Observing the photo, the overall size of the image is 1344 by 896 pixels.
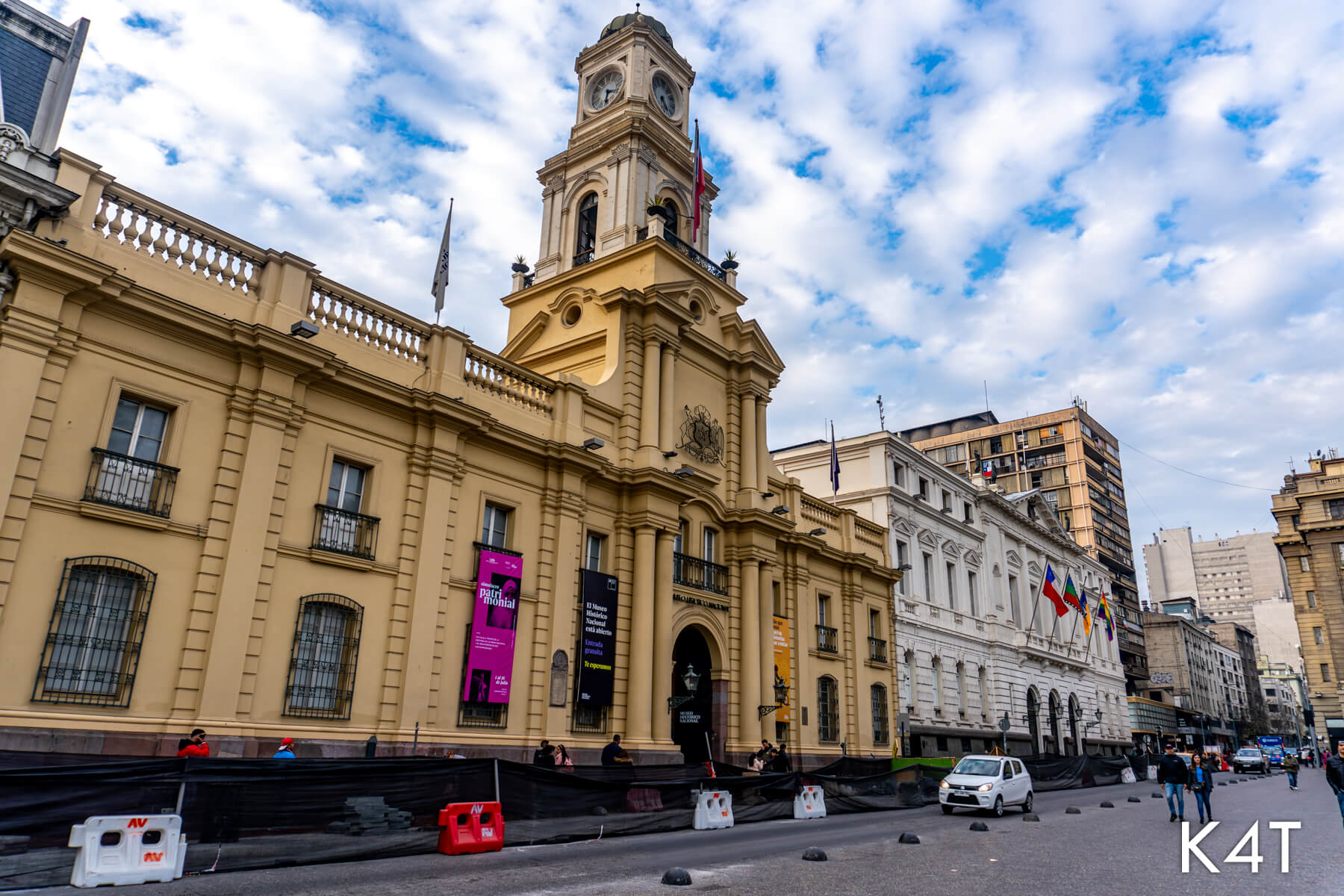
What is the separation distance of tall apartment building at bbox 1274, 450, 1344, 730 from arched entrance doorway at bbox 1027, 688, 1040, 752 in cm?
3123

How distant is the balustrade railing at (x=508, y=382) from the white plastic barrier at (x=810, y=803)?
11665 mm

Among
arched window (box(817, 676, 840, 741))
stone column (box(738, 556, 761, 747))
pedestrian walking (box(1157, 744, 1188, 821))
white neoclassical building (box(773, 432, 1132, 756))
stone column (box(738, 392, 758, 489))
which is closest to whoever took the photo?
pedestrian walking (box(1157, 744, 1188, 821))

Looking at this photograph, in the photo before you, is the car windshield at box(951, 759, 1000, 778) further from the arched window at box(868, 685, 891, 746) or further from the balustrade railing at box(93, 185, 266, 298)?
the balustrade railing at box(93, 185, 266, 298)

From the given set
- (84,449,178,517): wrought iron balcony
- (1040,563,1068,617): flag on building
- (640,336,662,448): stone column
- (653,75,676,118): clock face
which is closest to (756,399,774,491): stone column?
(640,336,662,448): stone column

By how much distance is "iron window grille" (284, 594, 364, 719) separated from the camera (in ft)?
54.4

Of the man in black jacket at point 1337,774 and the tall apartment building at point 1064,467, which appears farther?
the tall apartment building at point 1064,467

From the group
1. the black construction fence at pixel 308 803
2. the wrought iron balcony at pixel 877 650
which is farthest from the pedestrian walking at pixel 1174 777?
the wrought iron balcony at pixel 877 650

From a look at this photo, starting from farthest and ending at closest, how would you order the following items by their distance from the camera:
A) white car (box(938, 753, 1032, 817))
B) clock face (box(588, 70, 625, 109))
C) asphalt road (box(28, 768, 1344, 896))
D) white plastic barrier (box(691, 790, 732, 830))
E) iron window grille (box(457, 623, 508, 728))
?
1. clock face (box(588, 70, 625, 109))
2. white car (box(938, 753, 1032, 817))
3. iron window grille (box(457, 623, 508, 728))
4. white plastic barrier (box(691, 790, 732, 830))
5. asphalt road (box(28, 768, 1344, 896))

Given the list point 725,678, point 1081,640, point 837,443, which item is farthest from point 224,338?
point 1081,640

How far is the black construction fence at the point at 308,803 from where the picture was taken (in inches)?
372

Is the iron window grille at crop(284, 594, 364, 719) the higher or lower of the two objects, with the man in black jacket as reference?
higher

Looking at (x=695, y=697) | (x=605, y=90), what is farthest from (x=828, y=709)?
(x=605, y=90)

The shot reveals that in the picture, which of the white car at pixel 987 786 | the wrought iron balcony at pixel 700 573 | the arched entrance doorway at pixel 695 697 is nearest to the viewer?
the white car at pixel 987 786

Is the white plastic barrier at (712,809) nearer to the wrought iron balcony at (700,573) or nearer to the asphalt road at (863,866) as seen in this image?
the asphalt road at (863,866)
